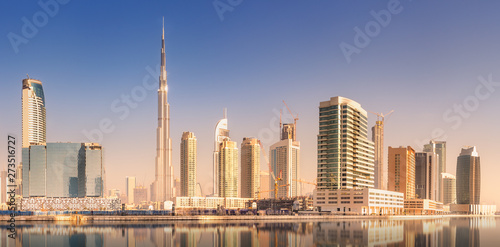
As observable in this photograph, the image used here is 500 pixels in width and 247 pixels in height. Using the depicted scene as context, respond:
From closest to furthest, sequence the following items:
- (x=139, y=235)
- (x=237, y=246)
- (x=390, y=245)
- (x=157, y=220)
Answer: (x=237, y=246) → (x=390, y=245) → (x=139, y=235) → (x=157, y=220)

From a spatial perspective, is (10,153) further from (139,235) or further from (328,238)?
(328,238)

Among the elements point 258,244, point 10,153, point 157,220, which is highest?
point 10,153

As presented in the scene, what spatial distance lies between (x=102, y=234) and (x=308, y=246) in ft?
180

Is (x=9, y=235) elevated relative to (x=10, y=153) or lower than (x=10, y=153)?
lower

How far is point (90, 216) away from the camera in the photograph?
188625 mm

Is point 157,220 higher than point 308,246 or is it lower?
lower

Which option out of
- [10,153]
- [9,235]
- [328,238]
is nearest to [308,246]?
[328,238]

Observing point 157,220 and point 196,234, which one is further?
point 157,220

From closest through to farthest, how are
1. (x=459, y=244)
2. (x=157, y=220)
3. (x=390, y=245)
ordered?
(x=390, y=245), (x=459, y=244), (x=157, y=220)

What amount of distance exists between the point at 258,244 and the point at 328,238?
22.7m

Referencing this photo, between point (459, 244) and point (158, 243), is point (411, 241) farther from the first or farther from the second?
point (158, 243)

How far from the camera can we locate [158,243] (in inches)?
3873

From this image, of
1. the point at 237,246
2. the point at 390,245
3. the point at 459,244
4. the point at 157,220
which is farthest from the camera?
the point at 157,220

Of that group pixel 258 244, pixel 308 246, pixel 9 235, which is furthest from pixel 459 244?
pixel 9 235
